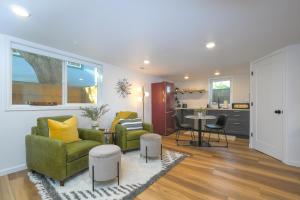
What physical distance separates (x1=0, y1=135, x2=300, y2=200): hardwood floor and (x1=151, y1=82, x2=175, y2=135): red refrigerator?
2219 millimetres

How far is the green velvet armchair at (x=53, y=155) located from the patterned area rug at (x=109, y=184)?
131mm

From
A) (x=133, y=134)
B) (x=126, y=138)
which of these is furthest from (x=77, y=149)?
(x=133, y=134)

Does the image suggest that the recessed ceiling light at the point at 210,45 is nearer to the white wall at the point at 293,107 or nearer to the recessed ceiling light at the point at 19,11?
the white wall at the point at 293,107

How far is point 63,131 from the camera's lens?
242 centimetres

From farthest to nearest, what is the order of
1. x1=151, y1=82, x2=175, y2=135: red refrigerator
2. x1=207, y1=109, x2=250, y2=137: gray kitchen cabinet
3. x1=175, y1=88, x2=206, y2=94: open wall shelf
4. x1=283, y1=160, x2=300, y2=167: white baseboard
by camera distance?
x1=175, y1=88, x2=206, y2=94: open wall shelf
x1=151, y1=82, x2=175, y2=135: red refrigerator
x1=207, y1=109, x2=250, y2=137: gray kitchen cabinet
x1=283, y1=160, x2=300, y2=167: white baseboard

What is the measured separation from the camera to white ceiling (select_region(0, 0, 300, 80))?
1.59 meters

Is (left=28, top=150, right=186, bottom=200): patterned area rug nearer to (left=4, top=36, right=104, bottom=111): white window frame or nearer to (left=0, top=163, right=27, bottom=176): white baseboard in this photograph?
(left=0, top=163, right=27, bottom=176): white baseboard

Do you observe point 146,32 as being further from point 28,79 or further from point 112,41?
point 28,79

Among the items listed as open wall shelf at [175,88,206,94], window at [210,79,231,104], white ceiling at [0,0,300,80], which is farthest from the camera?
open wall shelf at [175,88,206,94]

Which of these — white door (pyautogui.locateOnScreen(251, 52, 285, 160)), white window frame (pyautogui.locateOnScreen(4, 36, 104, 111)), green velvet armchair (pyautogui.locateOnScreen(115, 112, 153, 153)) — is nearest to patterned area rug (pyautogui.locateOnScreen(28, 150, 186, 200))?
green velvet armchair (pyautogui.locateOnScreen(115, 112, 153, 153))

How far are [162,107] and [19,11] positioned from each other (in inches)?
168

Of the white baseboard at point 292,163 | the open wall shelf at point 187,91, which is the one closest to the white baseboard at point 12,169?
the white baseboard at point 292,163

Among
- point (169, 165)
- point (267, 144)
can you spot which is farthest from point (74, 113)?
point (267, 144)

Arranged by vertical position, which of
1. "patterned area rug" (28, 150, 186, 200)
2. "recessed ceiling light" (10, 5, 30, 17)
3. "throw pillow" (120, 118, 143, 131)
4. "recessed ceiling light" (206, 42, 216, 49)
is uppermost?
"recessed ceiling light" (10, 5, 30, 17)
